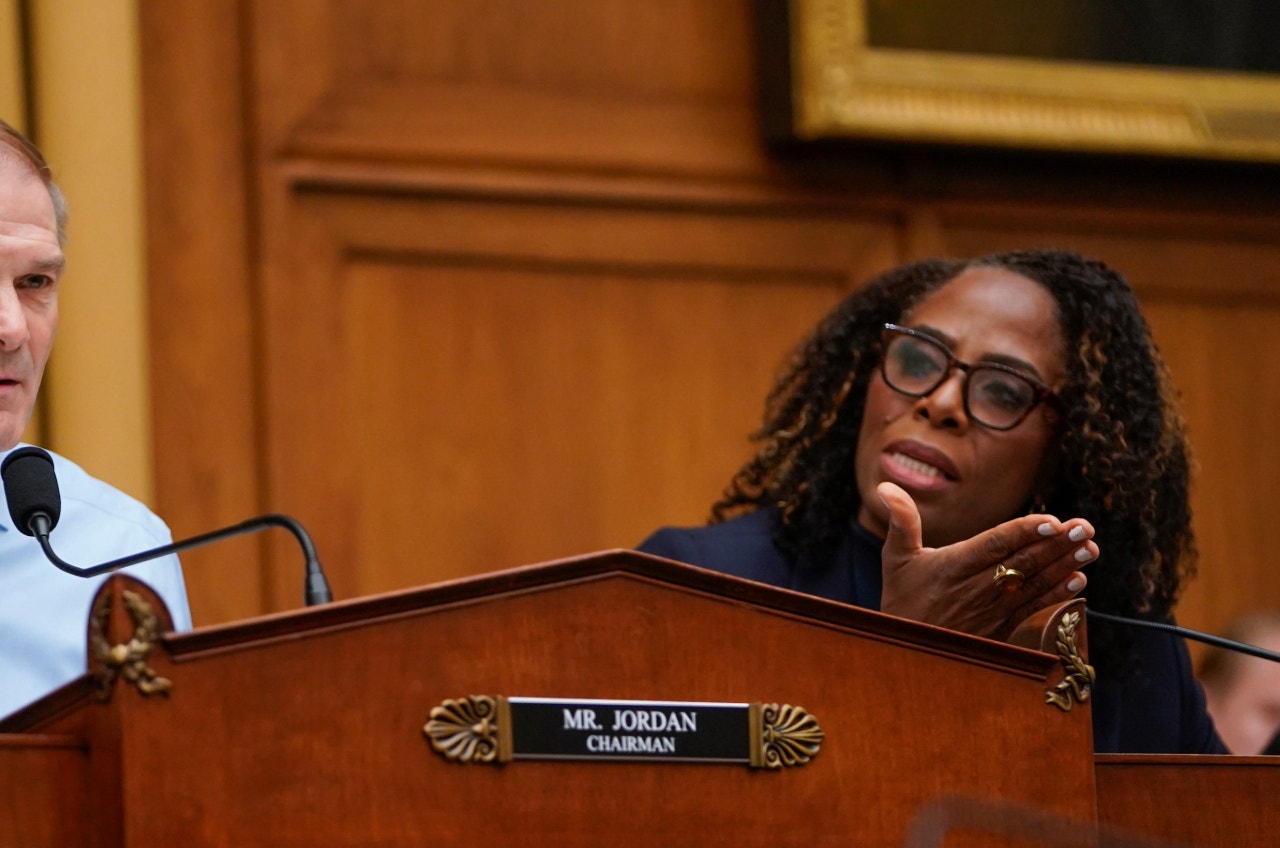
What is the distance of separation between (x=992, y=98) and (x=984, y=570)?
1.99 metres

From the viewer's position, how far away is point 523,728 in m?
1.44

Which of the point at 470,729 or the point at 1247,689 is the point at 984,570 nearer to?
the point at 470,729

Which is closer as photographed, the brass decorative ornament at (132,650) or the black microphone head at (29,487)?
the brass decorative ornament at (132,650)

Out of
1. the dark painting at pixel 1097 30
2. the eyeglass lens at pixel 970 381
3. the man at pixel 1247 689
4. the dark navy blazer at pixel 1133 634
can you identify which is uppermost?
the dark painting at pixel 1097 30

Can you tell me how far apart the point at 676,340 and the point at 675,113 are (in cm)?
42

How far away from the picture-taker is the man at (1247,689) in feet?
12.4

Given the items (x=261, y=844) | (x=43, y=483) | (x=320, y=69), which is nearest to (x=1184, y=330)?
(x=320, y=69)

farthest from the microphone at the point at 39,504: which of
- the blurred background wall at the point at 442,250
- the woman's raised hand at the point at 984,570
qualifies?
the blurred background wall at the point at 442,250

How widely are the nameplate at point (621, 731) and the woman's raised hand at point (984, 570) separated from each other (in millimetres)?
619

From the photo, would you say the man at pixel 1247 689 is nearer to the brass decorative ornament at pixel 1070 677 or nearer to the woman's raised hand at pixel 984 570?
the woman's raised hand at pixel 984 570

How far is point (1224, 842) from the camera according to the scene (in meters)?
1.70

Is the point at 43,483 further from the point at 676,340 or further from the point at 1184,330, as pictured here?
the point at 1184,330

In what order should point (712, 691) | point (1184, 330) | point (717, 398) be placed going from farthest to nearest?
1. point (1184, 330)
2. point (717, 398)
3. point (712, 691)

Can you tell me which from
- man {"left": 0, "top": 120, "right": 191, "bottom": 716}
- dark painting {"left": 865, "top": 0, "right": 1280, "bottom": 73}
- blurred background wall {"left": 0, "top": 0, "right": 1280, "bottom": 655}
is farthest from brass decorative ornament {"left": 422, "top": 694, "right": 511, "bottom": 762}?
dark painting {"left": 865, "top": 0, "right": 1280, "bottom": 73}
